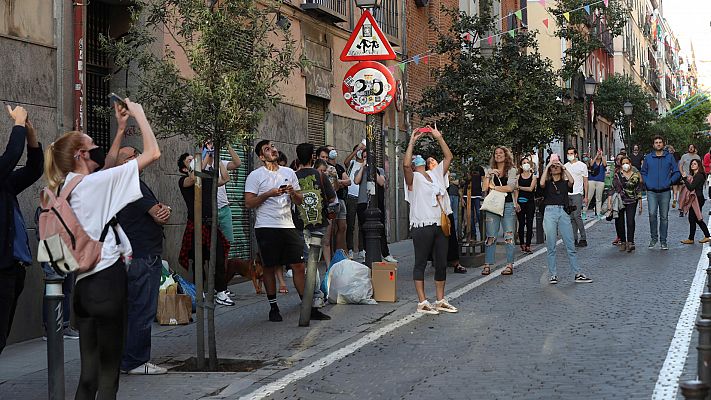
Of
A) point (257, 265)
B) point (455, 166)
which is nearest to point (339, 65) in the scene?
point (455, 166)

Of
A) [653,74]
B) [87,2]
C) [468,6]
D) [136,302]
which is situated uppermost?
[653,74]

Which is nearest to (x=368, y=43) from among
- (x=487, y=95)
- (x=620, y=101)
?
(x=487, y=95)

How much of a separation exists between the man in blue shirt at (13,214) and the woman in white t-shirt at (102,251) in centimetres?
122

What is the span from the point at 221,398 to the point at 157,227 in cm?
177

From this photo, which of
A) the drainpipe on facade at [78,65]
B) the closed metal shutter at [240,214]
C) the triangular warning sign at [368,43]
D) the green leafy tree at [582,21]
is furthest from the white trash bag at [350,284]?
the green leafy tree at [582,21]

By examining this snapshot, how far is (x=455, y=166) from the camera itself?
19016 millimetres

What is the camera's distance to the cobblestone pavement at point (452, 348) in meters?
7.66

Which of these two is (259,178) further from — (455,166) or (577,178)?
(577,178)

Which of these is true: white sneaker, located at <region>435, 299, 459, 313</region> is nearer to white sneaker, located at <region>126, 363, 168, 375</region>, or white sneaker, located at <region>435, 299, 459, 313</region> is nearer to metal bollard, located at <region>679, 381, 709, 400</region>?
white sneaker, located at <region>126, 363, 168, 375</region>

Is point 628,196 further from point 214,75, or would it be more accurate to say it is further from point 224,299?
point 214,75

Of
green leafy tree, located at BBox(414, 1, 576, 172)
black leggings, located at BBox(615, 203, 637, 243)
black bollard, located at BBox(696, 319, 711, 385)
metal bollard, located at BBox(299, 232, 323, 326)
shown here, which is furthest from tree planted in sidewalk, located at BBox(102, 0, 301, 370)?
black leggings, located at BBox(615, 203, 637, 243)

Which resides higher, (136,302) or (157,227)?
(157,227)

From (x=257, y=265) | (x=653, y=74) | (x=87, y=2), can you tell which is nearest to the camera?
(x=87, y=2)

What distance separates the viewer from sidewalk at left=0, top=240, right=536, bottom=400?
7902mm
